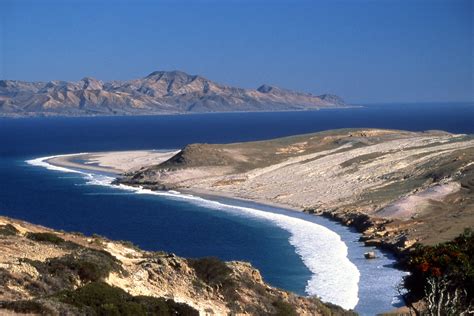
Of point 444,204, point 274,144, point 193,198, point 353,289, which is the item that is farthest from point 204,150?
point 353,289

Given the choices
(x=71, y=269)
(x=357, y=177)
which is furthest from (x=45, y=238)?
(x=357, y=177)

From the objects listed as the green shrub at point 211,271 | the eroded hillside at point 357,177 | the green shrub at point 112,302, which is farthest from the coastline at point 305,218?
the green shrub at point 112,302

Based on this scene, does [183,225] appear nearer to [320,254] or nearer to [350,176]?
[320,254]

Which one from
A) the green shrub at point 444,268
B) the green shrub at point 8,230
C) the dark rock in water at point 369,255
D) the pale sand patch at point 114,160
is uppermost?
the green shrub at point 8,230

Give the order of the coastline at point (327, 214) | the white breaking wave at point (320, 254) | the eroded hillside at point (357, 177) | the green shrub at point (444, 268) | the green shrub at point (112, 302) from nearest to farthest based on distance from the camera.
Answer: the green shrub at point (112, 302) → the green shrub at point (444, 268) → the white breaking wave at point (320, 254) → the coastline at point (327, 214) → the eroded hillside at point (357, 177)

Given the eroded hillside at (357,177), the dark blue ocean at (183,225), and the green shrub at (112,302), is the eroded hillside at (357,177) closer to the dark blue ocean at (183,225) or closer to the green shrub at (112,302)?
the dark blue ocean at (183,225)

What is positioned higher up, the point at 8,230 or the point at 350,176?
the point at 8,230
